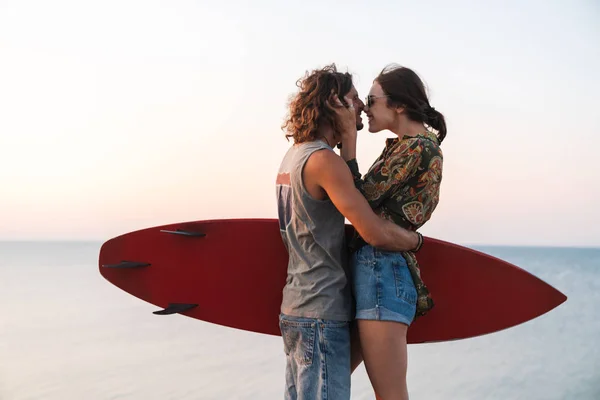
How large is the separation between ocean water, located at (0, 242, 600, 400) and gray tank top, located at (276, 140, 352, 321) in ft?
15.6

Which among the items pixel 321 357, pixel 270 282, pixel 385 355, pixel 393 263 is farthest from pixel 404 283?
pixel 270 282

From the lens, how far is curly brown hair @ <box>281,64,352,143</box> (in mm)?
2090

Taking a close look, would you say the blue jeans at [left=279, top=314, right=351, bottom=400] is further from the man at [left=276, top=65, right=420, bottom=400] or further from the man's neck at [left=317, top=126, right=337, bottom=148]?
the man's neck at [left=317, top=126, right=337, bottom=148]

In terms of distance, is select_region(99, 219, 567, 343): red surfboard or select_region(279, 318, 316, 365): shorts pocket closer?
select_region(279, 318, 316, 365): shorts pocket

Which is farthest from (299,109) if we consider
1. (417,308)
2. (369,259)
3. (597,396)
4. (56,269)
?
(56,269)

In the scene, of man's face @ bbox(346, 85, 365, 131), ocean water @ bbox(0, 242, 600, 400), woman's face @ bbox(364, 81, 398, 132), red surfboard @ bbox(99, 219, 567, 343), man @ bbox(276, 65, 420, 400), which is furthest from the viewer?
ocean water @ bbox(0, 242, 600, 400)

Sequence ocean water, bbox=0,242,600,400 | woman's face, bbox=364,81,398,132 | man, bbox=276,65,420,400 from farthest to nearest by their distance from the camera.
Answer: ocean water, bbox=0,242,600,400 → woman's face, bbox=364,81,398,132 → man, bbox=276,65,420,400

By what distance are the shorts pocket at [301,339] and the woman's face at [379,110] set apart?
72cm

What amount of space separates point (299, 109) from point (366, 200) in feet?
1.14

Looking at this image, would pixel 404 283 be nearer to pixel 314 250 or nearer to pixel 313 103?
pixel 314 250

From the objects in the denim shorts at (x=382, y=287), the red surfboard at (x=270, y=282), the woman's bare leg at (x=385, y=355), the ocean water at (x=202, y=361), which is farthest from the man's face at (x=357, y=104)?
the ocean water at (x=202, y=361)

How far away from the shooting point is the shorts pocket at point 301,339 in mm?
2084

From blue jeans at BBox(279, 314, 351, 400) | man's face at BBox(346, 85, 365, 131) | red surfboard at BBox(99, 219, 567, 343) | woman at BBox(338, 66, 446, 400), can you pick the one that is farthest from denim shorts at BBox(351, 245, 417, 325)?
red surfboard at BBox(99, 219, 567, 343)

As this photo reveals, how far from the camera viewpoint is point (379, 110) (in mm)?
2311
